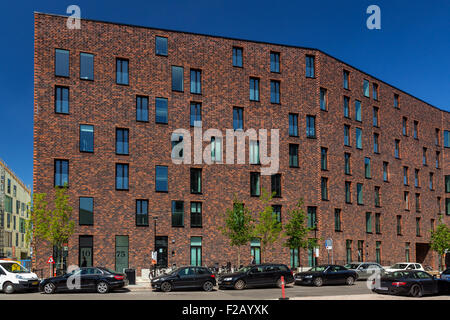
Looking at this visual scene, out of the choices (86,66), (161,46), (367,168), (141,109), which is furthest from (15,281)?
(367,168)

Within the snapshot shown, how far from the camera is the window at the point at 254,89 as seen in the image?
46391 mm

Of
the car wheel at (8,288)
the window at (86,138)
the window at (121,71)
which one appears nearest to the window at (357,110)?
the window at (121,71)

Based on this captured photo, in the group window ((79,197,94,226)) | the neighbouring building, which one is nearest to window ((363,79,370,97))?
window ((79,197,94,226))

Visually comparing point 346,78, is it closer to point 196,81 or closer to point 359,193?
point 359,193

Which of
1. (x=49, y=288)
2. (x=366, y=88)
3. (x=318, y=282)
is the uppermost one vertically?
(x=366, y=88)

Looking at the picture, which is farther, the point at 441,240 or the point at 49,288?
the point at 441,240

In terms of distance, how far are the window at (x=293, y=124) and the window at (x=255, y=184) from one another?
555 centimetres

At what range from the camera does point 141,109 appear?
42.1m

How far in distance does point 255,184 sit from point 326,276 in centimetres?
1634

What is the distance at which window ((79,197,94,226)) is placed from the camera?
128ft

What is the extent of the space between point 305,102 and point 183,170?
574 inches

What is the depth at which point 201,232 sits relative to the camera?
42.7 metres
